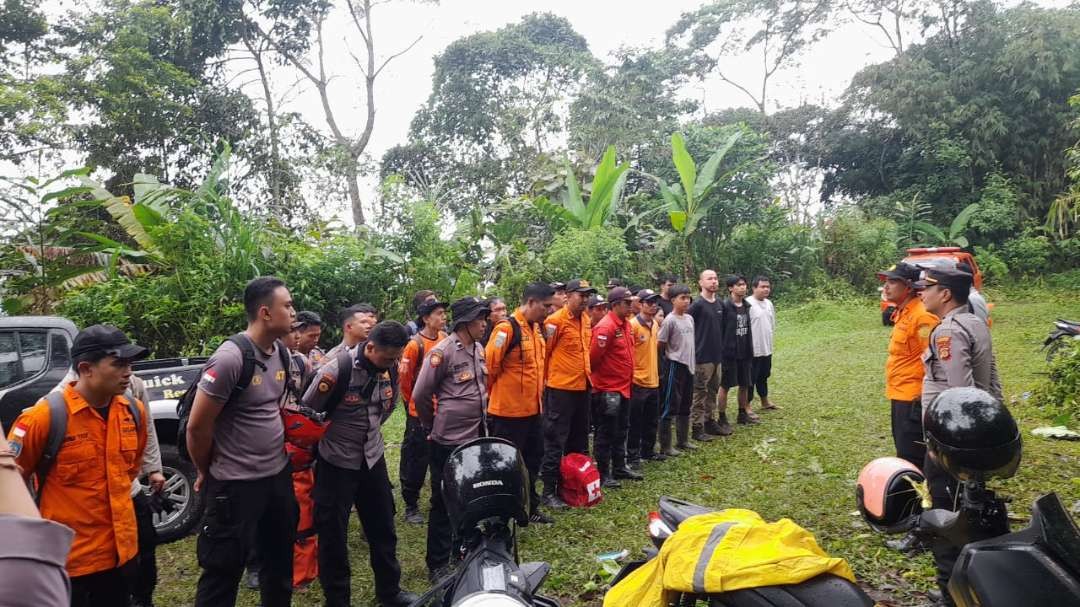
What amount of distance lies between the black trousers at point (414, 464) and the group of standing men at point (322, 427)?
1 centimetres

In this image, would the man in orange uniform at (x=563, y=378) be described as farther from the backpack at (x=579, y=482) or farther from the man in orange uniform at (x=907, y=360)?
the man in orange uniform at (x=907, y=360)

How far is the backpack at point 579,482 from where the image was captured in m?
5.58

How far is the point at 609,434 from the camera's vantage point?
6.19 metres

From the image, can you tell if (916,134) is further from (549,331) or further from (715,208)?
(549,331)

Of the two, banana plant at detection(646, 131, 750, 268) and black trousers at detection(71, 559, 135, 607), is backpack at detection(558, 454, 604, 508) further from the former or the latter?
banana plant at detection(646, 131, 750, 268)

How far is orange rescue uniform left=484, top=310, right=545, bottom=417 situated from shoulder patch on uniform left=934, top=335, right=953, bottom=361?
2771 millimetres

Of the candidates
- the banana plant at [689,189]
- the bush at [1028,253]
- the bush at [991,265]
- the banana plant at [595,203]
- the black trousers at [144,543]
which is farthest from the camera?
the bush at [1028,253]

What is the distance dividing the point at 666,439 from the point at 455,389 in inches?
133

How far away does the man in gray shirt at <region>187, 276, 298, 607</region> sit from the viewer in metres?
3.08

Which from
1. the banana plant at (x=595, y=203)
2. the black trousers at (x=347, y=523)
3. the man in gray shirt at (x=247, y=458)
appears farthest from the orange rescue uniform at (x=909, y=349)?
the banana plant at (x=595, y=203)

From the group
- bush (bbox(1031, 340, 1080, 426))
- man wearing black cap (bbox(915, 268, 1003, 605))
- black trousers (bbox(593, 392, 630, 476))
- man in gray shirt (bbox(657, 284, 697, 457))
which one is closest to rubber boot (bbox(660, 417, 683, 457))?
man in gray shirt (bbox(657, 284, 697, 457))

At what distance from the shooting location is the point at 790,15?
84.2ft

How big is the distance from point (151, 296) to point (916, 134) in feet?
69.3

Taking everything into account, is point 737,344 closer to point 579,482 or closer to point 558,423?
point 558,423
